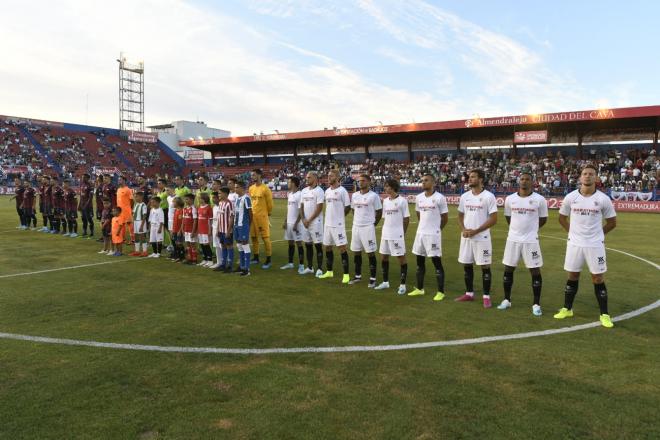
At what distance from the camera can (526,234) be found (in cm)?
674

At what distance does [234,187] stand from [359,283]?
3810 mm

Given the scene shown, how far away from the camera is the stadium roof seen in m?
32.5

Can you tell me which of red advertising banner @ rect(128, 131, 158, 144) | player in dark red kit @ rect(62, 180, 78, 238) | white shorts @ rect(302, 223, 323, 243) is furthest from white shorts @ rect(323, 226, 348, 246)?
red advertising banner @ rect(128, 131, 158, 144)

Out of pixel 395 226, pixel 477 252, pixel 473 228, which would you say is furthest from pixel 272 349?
pixel 473 228

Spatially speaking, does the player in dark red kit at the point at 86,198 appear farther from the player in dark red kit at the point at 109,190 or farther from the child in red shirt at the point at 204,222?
the child in red shirt at the point at 204,222

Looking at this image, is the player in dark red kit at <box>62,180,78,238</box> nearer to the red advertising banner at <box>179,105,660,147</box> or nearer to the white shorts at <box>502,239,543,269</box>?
the white shorts at <box>502,239,543,269</box>

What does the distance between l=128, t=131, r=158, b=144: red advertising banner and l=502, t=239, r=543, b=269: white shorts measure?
68392mm

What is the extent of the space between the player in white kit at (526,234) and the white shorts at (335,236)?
3.21 m

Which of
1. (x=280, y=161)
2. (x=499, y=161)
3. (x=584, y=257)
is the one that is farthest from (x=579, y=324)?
(x=280, y=161)

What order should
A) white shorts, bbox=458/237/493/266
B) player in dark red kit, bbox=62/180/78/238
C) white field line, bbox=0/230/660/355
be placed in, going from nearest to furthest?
white field line, bbox=0/230/660/355 < white shorts, bbox=458/237/493/266 < player in dark red kit, bbox=62/180/78/238

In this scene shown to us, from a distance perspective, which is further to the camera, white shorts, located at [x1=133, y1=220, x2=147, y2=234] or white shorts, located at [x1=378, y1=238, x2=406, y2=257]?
white shorts, located at [x1=133, y1=220, x2=147, y2=234]

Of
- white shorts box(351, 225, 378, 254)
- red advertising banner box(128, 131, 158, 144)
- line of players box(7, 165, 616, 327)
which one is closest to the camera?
line of players box(7, 165, 616, 327)

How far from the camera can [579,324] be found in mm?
6133

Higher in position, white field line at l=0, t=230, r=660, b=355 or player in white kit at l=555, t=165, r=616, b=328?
player in white kit at l=555, t=165, r=616, b=328
